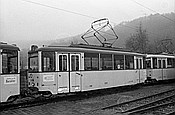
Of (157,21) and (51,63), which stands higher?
(157,21)

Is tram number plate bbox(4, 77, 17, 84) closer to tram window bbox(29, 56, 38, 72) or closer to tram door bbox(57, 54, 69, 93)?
tram window bbox(29, 56, 38, 72)

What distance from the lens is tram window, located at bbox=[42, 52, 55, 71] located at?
37.5 ft

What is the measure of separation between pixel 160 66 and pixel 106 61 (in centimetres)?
870

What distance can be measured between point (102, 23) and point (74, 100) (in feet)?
21.9

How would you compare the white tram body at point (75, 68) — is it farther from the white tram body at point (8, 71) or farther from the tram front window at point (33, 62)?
the white tram body at point (8, 71)

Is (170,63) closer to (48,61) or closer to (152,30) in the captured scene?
(48,61)

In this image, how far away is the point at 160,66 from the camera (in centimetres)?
2100

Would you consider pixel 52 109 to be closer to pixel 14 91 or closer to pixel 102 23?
pixel 14 91

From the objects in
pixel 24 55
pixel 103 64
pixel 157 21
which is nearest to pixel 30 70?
pixel 24 55

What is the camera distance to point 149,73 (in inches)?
776

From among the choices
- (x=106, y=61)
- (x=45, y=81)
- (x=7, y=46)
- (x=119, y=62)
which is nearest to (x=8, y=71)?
(x=7, y=46)

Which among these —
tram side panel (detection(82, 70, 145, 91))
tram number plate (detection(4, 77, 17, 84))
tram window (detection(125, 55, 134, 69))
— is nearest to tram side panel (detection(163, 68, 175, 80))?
tram side panel (detection(82, 70, 145, 91))

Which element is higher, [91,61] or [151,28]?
[151,28]

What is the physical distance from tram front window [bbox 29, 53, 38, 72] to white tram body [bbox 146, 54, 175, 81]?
1091cm
